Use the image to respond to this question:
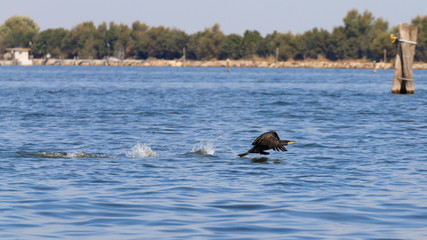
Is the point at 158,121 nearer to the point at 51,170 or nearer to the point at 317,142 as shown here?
the point at 317,142

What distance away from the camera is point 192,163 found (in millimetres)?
17781

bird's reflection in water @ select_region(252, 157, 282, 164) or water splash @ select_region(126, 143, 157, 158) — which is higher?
water splash @ select_region(126, 143, 157, 158)

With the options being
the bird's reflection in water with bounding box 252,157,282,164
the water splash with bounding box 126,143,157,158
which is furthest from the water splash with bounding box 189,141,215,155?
the bird's reflection in water with bounding box 252,157,282,164

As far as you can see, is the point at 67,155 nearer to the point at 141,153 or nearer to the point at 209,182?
the point at 141,153

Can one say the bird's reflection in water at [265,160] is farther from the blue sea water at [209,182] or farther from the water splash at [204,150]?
the water splash at [204,150]

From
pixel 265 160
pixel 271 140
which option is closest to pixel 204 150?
pixel 265 160

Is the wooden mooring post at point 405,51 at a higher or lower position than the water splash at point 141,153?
higher

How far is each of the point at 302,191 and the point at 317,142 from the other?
30.7ft

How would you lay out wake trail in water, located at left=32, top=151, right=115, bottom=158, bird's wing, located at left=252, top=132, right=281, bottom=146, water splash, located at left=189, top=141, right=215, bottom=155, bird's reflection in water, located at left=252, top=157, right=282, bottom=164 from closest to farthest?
bird's wing, located at left=252, top=132, right=281, bottom=146 → bird's reflection in water, located at left=252, top=157, right=282, bottom=164 → wake trail in water, located at left=32, top=151, right=115, bottom=158 → water splash, located at left=189, top=141, right=215, bottom=155

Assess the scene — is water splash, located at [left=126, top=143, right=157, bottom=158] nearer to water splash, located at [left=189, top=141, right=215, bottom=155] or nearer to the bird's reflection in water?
water splash, located at [left=189, top=141, right=215, bottom=155]

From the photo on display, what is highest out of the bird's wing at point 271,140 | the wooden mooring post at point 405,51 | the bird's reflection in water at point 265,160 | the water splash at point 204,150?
the wooden mooring post at point 405,51

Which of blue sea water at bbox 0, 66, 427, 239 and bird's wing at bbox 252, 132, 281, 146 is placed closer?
blue sea water at bbox 0, 66, 427, 239

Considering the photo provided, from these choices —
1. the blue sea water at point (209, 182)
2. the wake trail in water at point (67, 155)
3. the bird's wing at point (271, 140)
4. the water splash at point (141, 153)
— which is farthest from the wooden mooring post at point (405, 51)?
the wake trail in water at point (67, 155)

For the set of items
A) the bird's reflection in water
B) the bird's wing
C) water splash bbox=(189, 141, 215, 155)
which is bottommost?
the bird's reflection in water
